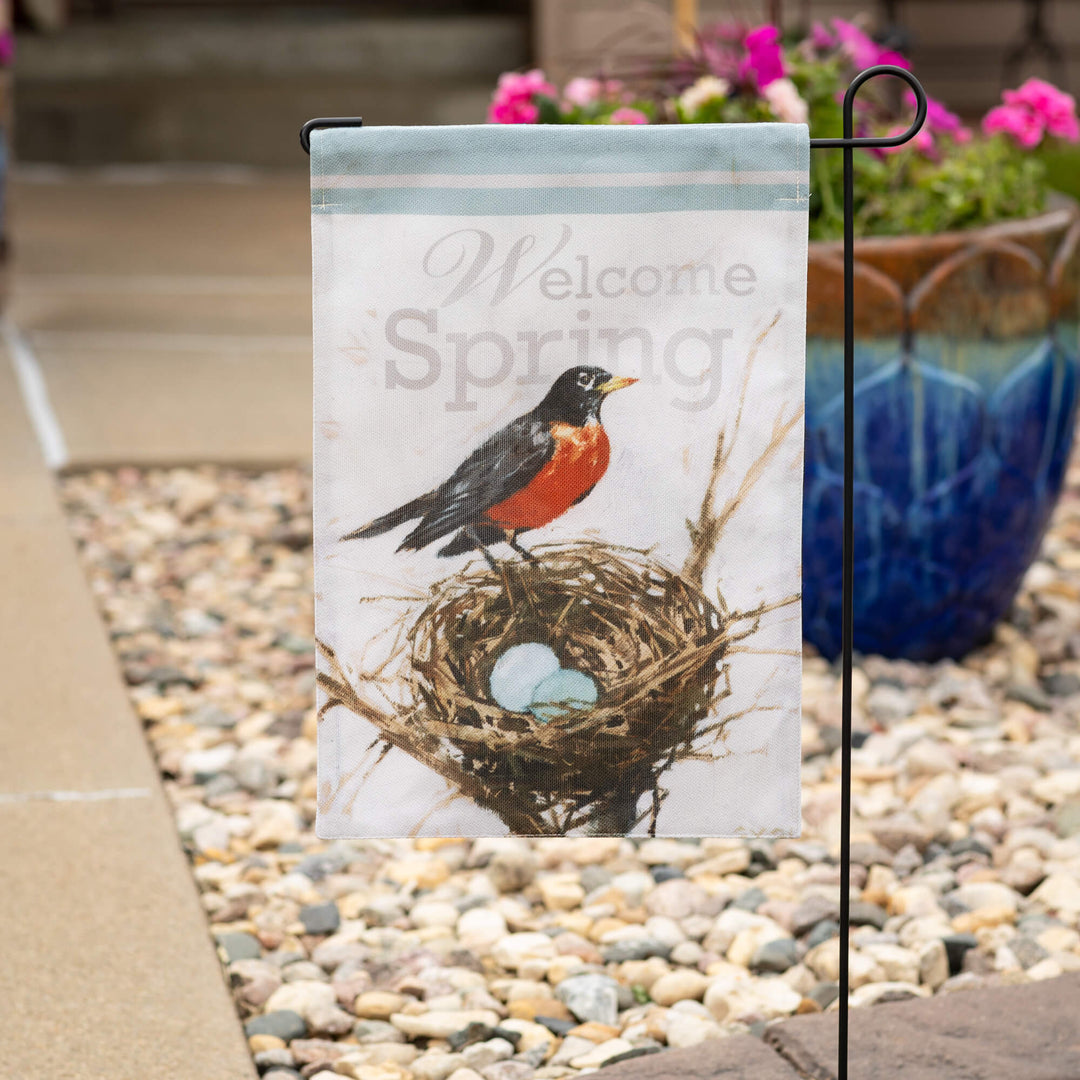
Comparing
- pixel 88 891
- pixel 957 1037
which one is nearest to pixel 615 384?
pixel 957 1037

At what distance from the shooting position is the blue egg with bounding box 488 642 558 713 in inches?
64.2

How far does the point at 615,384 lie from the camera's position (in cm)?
157

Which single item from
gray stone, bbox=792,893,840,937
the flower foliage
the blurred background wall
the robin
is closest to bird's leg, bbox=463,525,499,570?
the robin

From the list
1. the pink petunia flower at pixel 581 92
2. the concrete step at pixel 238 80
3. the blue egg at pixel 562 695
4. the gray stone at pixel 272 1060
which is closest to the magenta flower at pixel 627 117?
the pink petunia flower at pixel 581 92

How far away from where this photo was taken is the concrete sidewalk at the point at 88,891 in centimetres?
199

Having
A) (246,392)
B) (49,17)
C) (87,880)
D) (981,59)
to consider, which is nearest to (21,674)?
(87,880)

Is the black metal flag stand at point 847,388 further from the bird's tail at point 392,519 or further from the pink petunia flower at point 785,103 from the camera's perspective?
the pink petunia flower at point 785,103

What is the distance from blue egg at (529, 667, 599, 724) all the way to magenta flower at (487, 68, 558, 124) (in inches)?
84.3

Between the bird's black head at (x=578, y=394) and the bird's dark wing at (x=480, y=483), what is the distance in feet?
0.10

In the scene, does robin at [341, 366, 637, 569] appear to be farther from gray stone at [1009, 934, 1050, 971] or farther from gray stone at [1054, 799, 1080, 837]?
gray stone at [1054, 799, 1080, 837]

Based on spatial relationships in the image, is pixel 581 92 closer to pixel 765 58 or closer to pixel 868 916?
pixel 765 58

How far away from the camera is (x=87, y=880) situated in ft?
7.98

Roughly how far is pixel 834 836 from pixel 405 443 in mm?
1359

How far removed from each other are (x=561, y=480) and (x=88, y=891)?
125 centimetres
